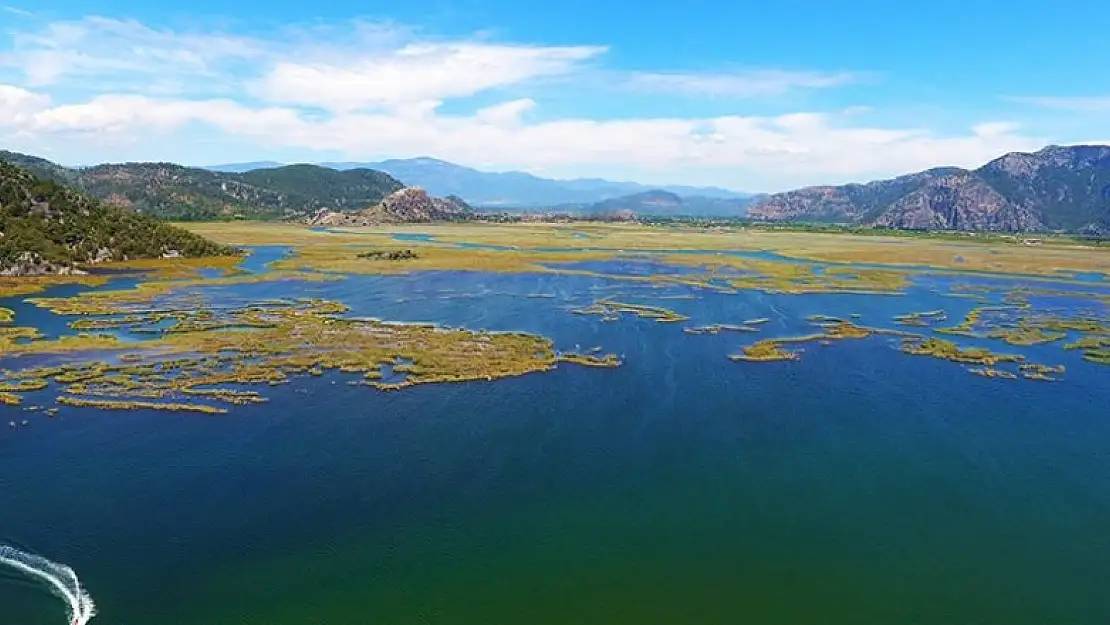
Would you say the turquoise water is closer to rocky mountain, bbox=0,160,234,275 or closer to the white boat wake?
the white boat wake

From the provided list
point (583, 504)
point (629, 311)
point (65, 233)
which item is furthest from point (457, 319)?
point (65, 233)

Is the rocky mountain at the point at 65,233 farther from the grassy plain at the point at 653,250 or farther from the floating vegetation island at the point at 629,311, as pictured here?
the floating vegetation island at the point at 629,311

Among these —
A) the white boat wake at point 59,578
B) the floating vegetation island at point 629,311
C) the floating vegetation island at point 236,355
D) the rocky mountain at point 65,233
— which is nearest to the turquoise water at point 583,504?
the white boat wake at point 59,578

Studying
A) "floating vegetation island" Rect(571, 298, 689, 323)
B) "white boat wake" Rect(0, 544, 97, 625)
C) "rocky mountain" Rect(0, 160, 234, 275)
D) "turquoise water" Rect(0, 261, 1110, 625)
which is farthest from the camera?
"rocky mountain" Rect(0, 160, 234, 275)

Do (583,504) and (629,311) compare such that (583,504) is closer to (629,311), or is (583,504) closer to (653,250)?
(629,311)

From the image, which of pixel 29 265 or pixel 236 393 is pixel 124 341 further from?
pixel 29 265

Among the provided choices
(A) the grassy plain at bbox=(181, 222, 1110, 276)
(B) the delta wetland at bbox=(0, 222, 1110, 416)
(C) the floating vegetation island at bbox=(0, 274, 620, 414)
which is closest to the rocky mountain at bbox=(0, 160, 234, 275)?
(B) the delta wetland at bbox=(0, 222, 1110, 416)
